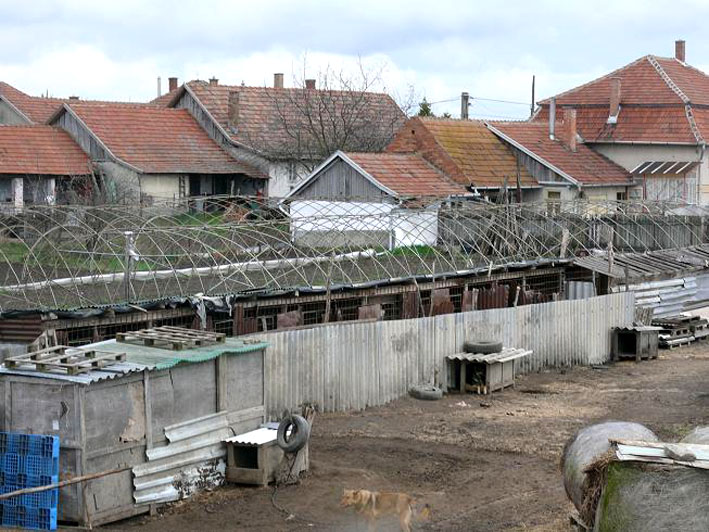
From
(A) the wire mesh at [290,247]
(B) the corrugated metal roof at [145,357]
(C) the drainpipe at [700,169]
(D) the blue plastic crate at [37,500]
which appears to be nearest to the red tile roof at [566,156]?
Result: (C) the drainpipe at [700,169]

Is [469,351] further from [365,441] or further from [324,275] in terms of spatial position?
[365,441]

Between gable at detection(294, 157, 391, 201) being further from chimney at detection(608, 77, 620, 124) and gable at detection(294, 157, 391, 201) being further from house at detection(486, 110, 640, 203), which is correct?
chimney at detection(608, 77, 620, 124)

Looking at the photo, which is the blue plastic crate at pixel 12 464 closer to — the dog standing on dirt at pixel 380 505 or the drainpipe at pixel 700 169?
the dog standing on dirt at pixel 380 505

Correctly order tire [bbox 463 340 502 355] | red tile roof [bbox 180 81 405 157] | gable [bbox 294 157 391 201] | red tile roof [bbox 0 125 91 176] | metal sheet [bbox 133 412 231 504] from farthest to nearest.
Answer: red tile roof [bbox 180 81 405 157] < red tile roof [bbox 0 125 91 176] < gable [bbox 294 157 391 201] < tire [bbox 463 340 502 355] < metal sheet [bbox 133 412 231 504]

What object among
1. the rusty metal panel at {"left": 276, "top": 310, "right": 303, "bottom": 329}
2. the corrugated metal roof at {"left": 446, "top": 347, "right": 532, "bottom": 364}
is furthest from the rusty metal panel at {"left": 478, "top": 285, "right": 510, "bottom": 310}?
the rusty metal panel at {"left": 276, "top": 310, "right": 303, "bottom": 329}

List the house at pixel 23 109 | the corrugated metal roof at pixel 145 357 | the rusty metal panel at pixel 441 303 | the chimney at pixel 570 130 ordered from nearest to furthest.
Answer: the corrugated metal roof at pixel 145 357
the rusty metal panel at pixel 441 303
the chimney at pixel 570 130
the house at pixel 23 109

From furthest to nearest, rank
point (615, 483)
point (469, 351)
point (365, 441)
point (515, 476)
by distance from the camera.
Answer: point (469, 351), point (365, 441), point (515, 476), point (615, 483)

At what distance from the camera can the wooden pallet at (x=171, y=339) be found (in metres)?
14.9

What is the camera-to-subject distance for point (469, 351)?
2147 centimetres

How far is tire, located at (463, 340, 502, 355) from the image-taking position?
69.9 feet

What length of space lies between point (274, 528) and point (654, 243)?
75.9 ft

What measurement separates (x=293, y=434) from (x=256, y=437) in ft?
1.73

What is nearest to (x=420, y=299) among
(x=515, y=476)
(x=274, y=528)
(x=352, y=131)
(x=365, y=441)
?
(x=365, y=441)

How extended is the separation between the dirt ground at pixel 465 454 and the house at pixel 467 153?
56.1 feet
